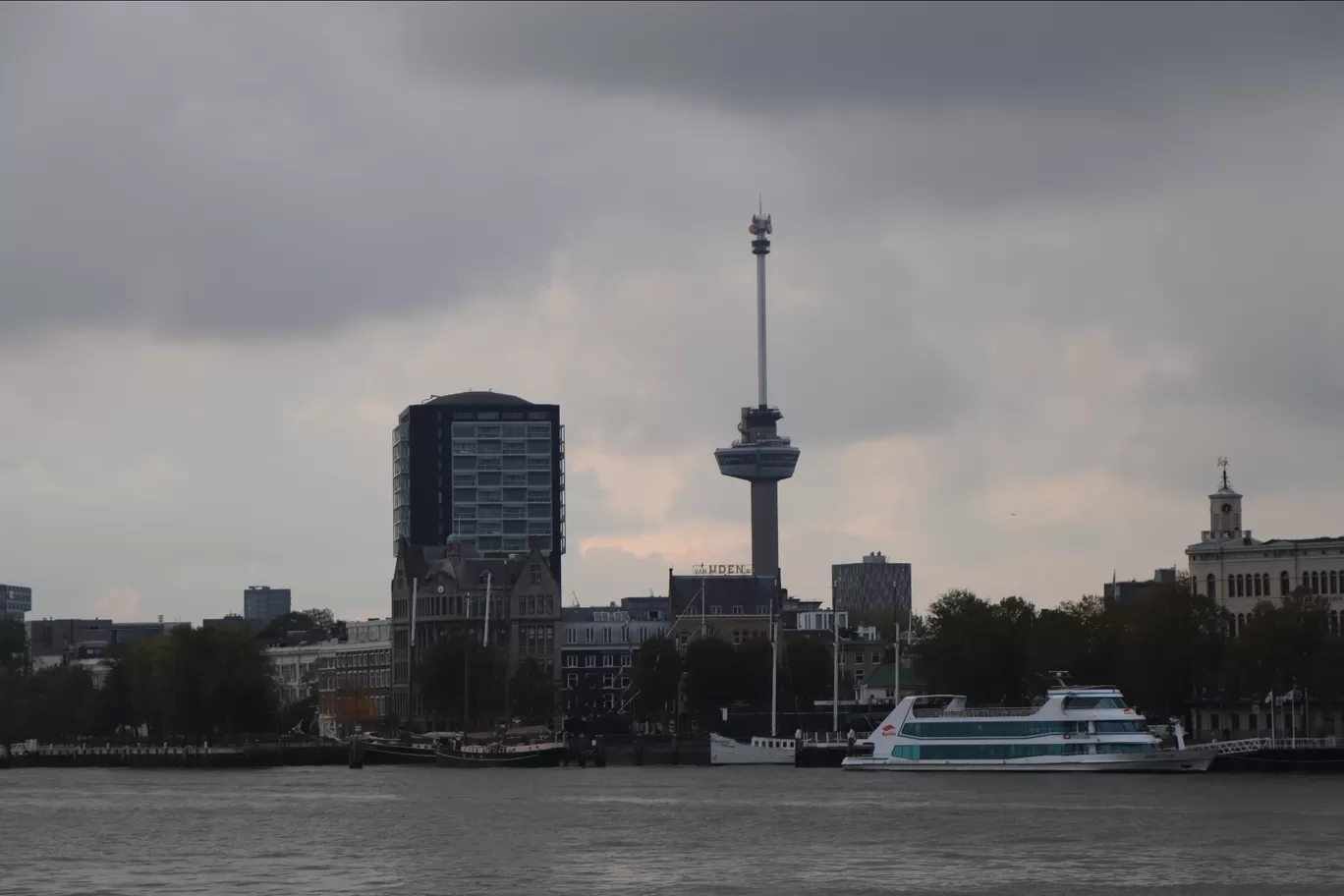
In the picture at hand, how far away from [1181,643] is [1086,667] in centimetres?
921

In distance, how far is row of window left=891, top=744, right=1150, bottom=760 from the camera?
16838 centimetres

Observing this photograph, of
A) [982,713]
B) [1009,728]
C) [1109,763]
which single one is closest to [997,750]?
[1009,728]

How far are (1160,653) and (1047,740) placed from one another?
2019cm

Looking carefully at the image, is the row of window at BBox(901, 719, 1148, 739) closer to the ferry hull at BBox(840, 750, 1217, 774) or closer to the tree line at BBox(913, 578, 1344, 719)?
the ferry hull at BBox(840, 750, 1217, 774)

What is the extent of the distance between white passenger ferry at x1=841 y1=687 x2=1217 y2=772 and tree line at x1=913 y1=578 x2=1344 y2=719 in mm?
11298

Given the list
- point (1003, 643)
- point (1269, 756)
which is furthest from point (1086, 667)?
point (1269, 756)

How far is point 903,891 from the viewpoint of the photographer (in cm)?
8819

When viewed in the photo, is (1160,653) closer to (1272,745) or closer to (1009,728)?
(1272,745)

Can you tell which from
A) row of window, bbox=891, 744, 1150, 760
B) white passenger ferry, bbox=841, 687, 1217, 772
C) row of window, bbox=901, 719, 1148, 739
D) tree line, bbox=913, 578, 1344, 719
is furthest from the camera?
tree line, bbox=913, 578, 1344, 719

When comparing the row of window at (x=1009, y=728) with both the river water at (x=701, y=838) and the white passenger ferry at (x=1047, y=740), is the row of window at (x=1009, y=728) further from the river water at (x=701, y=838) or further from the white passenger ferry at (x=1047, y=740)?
the river water at (x=701, y=838)

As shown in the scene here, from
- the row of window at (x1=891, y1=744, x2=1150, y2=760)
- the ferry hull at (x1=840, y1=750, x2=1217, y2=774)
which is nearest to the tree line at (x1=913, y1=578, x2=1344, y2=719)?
the ferry hull at (x1=840, y1=750, x2=1217, y2=774)

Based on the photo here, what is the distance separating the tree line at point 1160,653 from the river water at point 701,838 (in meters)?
20.7

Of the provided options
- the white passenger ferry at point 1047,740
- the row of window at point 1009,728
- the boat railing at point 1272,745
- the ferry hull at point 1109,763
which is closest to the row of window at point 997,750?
the white passenger ferry at point 1047,740

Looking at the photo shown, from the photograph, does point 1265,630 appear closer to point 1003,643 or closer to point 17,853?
point 1003,643
